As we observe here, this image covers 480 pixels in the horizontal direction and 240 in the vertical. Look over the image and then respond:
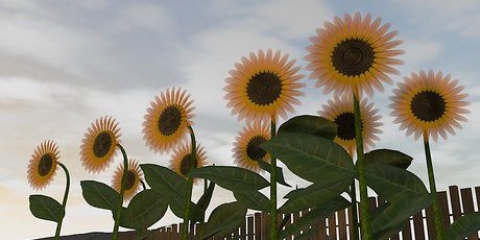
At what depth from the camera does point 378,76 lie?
178 centimetres

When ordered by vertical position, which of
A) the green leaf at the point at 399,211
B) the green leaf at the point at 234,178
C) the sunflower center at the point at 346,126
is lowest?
the green leaf at the point at 399,211

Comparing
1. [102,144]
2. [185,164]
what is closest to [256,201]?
[185,164]

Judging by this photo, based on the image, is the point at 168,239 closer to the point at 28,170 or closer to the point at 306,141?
the point at 28,170

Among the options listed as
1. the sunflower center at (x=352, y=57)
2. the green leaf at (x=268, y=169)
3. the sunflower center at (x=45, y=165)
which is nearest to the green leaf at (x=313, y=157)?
the sunflower center at (x=352, y=57)

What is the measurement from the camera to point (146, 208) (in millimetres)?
2393

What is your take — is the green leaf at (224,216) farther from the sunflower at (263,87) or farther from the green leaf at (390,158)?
the green leaf at (390,158)

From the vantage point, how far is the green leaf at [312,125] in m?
1.92

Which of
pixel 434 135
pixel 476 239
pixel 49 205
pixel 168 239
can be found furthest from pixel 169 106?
pixel 168 239

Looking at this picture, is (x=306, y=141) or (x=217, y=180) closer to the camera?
(x=306, y=141)

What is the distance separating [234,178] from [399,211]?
60 cm

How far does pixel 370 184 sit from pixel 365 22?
55 cm

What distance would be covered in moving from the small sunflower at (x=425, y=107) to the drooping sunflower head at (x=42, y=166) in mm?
1914

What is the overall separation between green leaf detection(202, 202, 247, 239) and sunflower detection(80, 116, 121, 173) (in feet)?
2.37

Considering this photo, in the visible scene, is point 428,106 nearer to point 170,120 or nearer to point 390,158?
point 390,158
